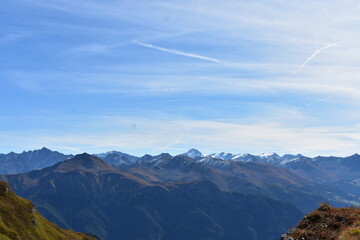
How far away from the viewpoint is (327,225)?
2891 centimetres

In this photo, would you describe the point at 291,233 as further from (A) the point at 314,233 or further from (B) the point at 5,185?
(B) the point at 5,185

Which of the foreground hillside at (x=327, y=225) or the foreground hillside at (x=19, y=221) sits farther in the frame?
the foreground hillside at (x=19, y=221)

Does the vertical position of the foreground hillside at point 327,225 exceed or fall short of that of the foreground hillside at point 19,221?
→ it exceeds it

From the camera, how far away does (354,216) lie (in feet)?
94.1

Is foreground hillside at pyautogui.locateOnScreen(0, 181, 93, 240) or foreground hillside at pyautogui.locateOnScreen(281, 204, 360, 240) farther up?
foreground hillside at pyautogui.locateOnScreen(281, 204, 360, 240)

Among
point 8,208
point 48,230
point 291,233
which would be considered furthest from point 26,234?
point 291,233

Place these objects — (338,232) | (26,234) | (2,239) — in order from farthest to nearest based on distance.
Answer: (26,234) → (2,239) → (338,232)

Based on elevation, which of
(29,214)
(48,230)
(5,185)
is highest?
(5,185)

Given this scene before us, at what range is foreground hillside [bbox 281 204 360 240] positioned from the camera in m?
26.3

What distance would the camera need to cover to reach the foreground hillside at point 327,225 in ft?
86.2

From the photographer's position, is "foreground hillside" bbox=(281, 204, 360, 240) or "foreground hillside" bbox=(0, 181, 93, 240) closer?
"foreground hillside" bbox=(281, 204, 360, 240)

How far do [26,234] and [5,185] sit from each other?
40924 mm

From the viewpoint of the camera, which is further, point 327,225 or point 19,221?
point 19,221

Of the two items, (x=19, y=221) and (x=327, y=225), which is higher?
(x=327, y=225)
